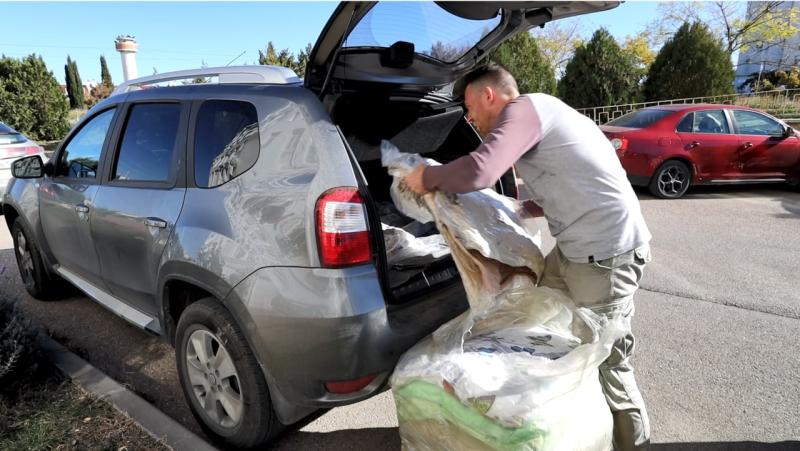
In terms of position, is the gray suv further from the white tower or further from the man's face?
the white tower

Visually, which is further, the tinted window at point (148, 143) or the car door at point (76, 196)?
the car door at point (76, 196)

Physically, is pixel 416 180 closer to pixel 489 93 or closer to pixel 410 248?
pixel 489 93

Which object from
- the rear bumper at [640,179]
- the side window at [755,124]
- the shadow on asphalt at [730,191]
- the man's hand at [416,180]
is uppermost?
the man's hand at [416,180]

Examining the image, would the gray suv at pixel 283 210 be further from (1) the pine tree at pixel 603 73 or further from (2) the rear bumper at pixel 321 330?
(1) the pine tree at pixel 603 73

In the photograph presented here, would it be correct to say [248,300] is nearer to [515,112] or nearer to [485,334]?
[485,334]

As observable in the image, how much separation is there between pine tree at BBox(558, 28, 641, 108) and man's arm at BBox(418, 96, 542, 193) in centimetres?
1532

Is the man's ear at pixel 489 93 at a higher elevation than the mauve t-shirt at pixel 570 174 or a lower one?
higher

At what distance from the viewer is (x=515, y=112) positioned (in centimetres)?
194

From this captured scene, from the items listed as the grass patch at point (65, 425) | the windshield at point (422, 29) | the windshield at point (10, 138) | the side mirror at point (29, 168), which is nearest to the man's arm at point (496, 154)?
the windshield at point (422, 29)

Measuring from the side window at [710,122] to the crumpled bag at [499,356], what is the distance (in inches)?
282

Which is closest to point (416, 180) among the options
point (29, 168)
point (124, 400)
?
point (124, 400)

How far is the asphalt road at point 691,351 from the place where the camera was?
2.51m

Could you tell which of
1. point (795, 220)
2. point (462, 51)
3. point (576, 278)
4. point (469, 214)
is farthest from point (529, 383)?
point (795, 220)

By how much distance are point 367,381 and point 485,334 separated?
530mm
